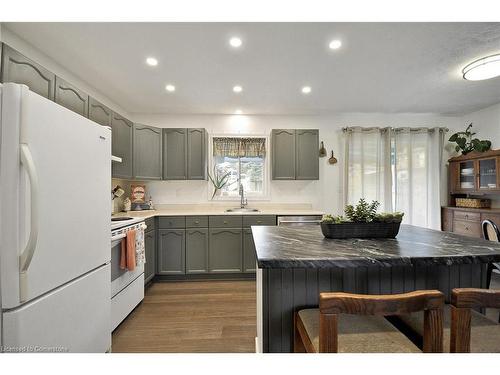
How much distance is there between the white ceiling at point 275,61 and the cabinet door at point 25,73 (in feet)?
1.49

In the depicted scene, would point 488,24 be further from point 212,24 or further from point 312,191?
point 312,191

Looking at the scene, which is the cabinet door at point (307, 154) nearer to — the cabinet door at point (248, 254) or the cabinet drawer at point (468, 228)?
the cabinet door at point (248, 254)

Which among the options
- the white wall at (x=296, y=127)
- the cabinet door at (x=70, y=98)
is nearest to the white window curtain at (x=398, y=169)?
the white wall at (x=296, y=127)

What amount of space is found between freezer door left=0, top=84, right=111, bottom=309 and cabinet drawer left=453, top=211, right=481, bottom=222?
15.1 feet

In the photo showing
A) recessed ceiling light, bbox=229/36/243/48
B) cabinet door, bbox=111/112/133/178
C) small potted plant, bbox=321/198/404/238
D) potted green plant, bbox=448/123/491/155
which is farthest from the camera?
potted green plant, bbox=448/123/491/155

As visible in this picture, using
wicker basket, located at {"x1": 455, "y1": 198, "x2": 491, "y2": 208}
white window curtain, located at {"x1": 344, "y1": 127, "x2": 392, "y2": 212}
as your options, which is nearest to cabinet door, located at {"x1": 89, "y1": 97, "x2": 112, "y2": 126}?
white window curtain, located at {"x1": 344, "y1": 127, "x2": 392, "y2": 212}

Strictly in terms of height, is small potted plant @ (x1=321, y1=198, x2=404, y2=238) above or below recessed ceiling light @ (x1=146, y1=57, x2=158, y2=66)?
below

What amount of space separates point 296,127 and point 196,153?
1768mm

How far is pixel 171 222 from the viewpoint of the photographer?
300 cm

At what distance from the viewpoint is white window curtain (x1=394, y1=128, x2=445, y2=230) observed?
371 cm

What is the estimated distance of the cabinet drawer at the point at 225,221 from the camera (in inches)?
119

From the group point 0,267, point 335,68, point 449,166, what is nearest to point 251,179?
point 335,68

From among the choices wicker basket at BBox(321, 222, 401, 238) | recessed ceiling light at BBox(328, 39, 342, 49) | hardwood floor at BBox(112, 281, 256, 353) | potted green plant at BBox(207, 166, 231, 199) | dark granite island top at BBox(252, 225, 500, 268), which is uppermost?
recessed ceiling light at BBox(328, 39, 342, 49)

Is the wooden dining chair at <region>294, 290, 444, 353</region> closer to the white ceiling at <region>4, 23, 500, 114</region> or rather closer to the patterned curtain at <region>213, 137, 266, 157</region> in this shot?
the white ceiling at <region>4, 23, 500, 114</region>
